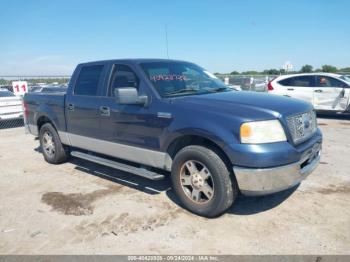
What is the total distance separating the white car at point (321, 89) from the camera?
37.4ft

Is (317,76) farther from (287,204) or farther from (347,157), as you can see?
(287,204)

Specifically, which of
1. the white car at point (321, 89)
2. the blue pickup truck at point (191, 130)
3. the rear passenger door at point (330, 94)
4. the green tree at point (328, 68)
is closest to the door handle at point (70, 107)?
the blue pickup truck at point (191, 130)

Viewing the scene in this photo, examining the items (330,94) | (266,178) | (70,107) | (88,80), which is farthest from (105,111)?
(330,94)

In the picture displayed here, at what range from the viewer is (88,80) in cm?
551

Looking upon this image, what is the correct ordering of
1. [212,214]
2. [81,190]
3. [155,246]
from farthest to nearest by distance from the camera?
[81,190] < [212,214] < [155,246]

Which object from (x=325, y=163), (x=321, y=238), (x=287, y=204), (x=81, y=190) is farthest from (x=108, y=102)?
(x=325, y=163)

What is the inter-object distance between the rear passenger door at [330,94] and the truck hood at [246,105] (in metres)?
8.05

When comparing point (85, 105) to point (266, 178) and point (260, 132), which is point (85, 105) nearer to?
point (260, 132)

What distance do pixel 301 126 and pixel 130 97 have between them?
212 centimetres

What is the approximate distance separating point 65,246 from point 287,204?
2724 millimetres

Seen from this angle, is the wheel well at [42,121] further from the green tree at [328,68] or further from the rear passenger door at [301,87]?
the green tree at [328,68]

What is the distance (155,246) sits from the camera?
3383mm

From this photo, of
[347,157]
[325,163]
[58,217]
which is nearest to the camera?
[58,217]

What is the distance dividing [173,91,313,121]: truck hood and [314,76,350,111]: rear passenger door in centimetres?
805
